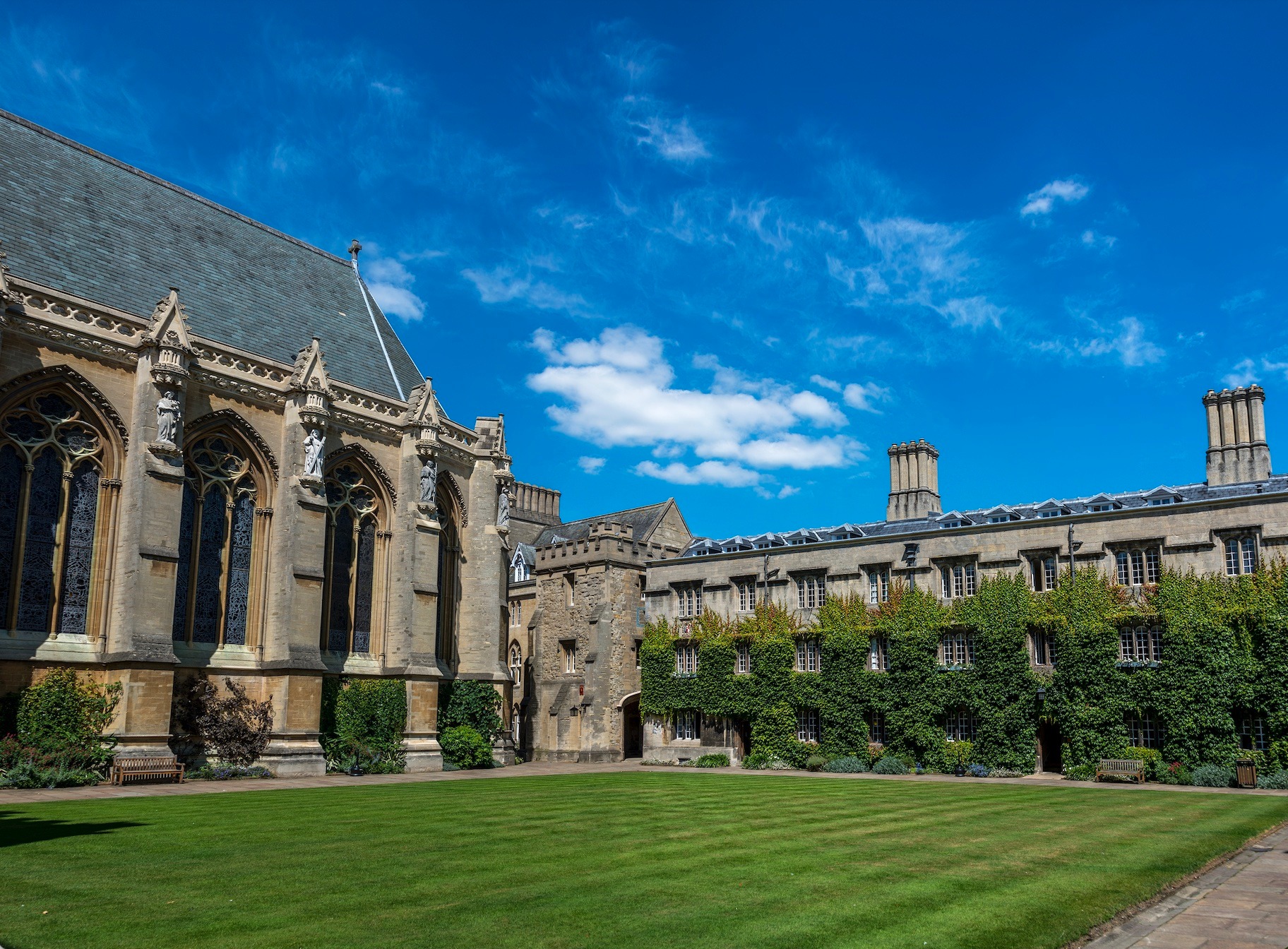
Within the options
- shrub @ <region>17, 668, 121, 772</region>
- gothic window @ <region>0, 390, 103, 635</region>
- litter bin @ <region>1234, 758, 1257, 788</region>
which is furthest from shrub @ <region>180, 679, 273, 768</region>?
litter bin @ <region>1234, 758, 1257, 788</region>

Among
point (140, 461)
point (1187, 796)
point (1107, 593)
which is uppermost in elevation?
point (140, 461)

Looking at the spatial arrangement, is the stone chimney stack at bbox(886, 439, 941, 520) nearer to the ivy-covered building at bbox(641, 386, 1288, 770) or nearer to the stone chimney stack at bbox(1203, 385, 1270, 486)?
the ivy-covered building at bbox(641, 386, 1288, 770)

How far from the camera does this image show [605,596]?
4509 centimetres

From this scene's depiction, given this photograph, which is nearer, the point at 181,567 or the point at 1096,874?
the point at 1096,874

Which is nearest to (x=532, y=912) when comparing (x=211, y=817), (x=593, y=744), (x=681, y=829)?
(x=681, y=829)

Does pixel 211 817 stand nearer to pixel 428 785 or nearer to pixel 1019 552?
pixel 428 785

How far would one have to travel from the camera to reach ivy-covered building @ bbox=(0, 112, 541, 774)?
87.6 feet

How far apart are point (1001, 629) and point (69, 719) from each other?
94.3 feet

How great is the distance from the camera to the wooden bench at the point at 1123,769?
31062 millimetres

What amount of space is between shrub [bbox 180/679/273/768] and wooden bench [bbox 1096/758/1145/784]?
25.7m

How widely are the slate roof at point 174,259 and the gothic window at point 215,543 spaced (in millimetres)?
4201

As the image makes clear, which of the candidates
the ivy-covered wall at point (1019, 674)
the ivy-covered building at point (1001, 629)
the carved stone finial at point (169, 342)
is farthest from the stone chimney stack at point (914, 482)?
the carved stone finial at point (169, 342)

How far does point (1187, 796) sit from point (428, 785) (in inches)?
738

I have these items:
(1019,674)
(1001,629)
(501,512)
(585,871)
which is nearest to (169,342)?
(501,512)
